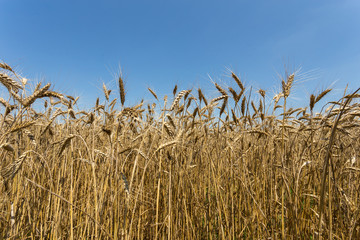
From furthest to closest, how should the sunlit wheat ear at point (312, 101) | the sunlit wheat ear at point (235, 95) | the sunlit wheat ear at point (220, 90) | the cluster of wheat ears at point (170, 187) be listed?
the sunlit wheat ear at point (220, 90) < the sunlit wheat ear at point (235, 95) < the sunlit wheat ear at point (312, 101) < the cluster of wheat ears at point (170, 187)

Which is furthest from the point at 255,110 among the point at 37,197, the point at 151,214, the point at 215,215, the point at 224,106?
the point at 37,197

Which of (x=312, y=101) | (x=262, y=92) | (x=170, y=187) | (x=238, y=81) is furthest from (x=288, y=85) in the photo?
(x=170, y=187)

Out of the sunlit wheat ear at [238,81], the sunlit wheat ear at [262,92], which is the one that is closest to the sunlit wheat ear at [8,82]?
the sunlit wheat ear at [238,81]

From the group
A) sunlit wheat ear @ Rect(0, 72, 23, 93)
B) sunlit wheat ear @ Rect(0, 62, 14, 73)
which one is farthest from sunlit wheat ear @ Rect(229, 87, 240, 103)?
sunlit wheat ear @ Rect(0, 62, 14, 73)

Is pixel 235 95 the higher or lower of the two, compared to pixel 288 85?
higher

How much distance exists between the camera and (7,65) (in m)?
2.01

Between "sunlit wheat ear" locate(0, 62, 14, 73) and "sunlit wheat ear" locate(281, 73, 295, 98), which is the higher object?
"sunlit wheat ear" locate(0, 62, 14, 73)

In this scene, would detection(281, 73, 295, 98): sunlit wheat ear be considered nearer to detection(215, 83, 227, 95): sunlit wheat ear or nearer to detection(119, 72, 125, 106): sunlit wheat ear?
detection(215, 83, 227, 95): sunlit wheat ear

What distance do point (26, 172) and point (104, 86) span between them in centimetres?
146

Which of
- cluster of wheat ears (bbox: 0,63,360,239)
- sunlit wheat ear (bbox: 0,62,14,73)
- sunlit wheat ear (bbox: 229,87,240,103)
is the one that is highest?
sunlit wheat ear (bbox: 0,62,14,73)

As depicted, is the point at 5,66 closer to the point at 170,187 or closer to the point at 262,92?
the point at 170,187

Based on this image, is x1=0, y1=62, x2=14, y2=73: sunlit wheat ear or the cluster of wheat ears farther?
x1=0, y1=62, x2=14, y2=73: sunlit wheat ear

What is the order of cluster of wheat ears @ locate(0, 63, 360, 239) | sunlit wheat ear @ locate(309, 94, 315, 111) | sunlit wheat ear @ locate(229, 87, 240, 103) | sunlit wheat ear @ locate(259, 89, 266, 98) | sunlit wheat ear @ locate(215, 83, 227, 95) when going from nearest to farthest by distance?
cluster of wheat ears @ locate(0, 63, 360, 239) < sunlit wheat ear @ locate(309, 94, 315, 111) < sunlit wheat ear @ locate(229, 87, 240, 103) < sunlit wheat ear @ locate(215, 83, 227, 95) < sunlit wheat ear @ locate(259, 89, 266, 98)

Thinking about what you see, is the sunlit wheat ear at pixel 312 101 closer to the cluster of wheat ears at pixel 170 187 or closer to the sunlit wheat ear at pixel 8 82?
the cluster of wheat ears at pixel 170 187
